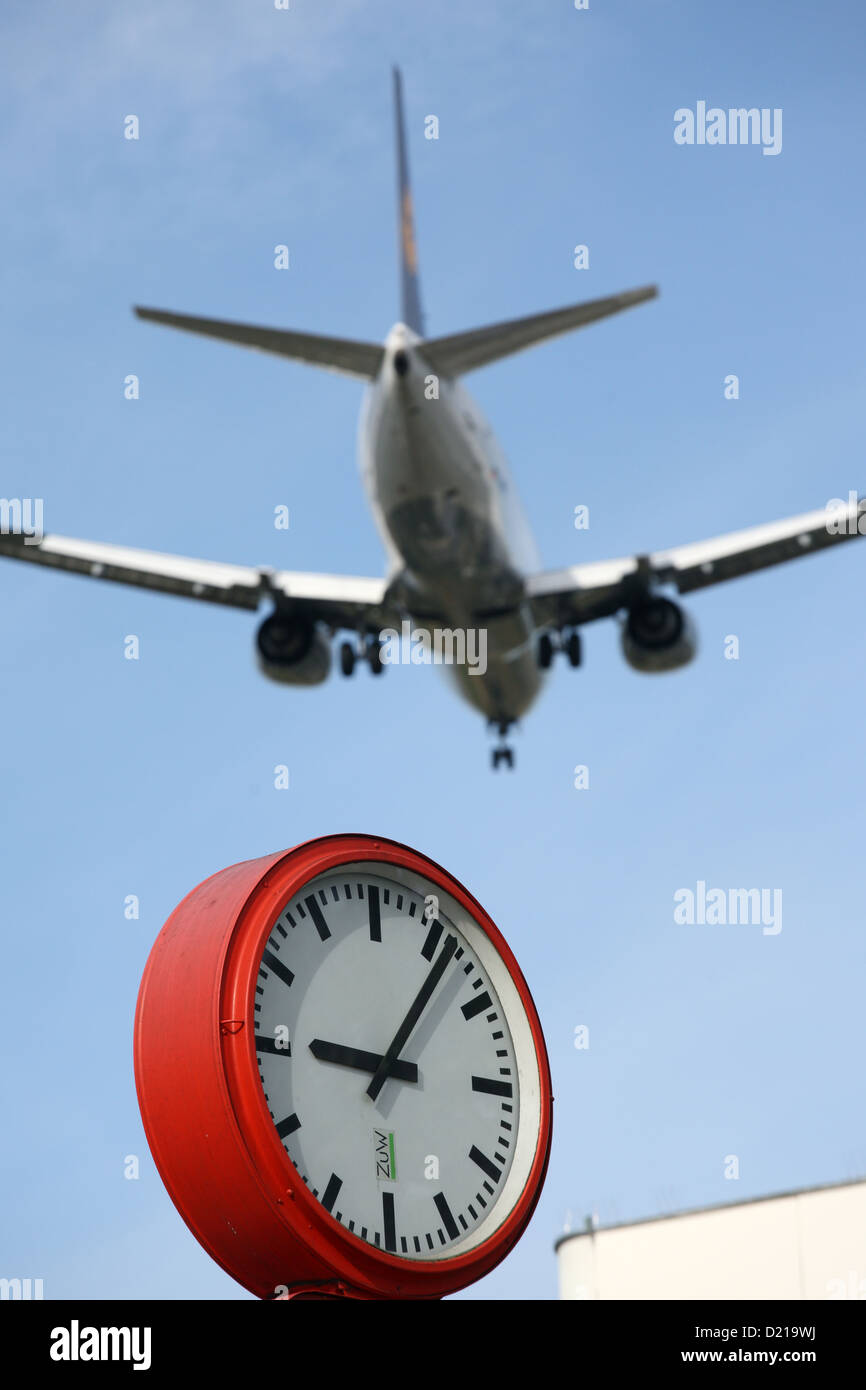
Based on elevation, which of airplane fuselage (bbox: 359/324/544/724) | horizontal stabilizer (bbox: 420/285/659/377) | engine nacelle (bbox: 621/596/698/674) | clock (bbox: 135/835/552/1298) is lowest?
clock (bbox: 135/835/552/1298)

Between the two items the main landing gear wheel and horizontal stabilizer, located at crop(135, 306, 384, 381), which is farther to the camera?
the main landing gear wheel

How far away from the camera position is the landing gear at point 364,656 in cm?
3919

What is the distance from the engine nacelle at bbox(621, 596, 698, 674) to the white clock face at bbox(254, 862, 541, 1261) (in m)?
31.0

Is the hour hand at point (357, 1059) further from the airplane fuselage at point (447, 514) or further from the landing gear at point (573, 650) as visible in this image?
the landing gear at point (573, 650)

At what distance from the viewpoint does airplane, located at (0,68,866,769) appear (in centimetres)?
3209

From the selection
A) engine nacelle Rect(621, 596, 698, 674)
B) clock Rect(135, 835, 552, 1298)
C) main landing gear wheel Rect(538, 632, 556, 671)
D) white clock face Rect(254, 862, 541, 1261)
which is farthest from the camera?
main landing gear wheel Rect(538, 632, 556, 671)

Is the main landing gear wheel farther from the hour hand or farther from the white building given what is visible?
the hour hand

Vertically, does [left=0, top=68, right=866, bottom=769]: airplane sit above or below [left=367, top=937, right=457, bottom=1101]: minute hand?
above

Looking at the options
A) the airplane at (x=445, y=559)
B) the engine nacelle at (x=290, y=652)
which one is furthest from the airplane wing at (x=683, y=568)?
the engine nacelle at (x=290, y=652)

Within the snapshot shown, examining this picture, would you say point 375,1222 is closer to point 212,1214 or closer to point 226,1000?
point 212,1214

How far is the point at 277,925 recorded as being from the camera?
633cm

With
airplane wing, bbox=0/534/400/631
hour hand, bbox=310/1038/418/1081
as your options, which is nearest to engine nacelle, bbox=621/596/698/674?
airplane wing, bbox=0/534/400/631

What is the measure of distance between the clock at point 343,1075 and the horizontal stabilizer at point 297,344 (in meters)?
26.7

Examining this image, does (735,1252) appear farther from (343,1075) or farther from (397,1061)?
(343,1075)
